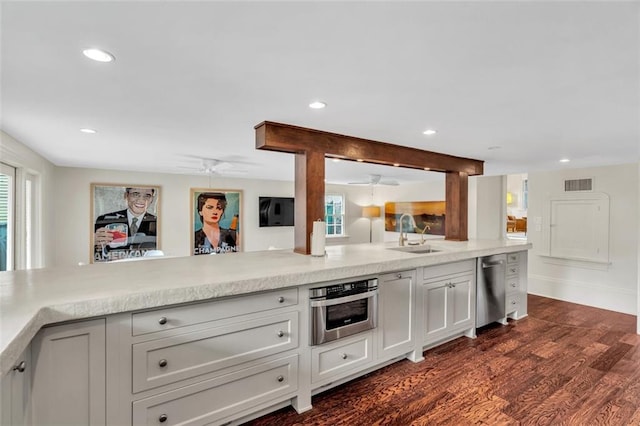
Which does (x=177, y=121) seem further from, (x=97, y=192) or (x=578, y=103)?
(x=97, y=192)

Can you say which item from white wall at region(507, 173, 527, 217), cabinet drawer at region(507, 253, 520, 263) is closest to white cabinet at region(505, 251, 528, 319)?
cabinet drawer at region(507, 253, 520, 263)

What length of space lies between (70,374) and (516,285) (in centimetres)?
439

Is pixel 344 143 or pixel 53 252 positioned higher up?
pixel 344 143

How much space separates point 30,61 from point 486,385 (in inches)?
137

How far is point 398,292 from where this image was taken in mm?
2588

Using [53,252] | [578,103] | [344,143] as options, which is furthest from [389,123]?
[53,252]

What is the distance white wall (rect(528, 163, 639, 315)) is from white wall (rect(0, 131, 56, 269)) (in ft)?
23.1

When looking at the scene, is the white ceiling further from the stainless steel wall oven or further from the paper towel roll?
the stainless steel wall oven

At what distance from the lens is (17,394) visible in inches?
47.1

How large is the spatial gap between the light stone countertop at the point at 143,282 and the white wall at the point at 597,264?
148 inches

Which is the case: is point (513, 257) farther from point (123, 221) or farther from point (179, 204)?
point (123, 221)

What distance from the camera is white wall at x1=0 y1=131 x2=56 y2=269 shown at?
3.08 meters

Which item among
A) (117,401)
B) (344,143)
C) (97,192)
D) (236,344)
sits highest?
(344,143)

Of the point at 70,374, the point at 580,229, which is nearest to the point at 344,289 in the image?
the point at 70,374
